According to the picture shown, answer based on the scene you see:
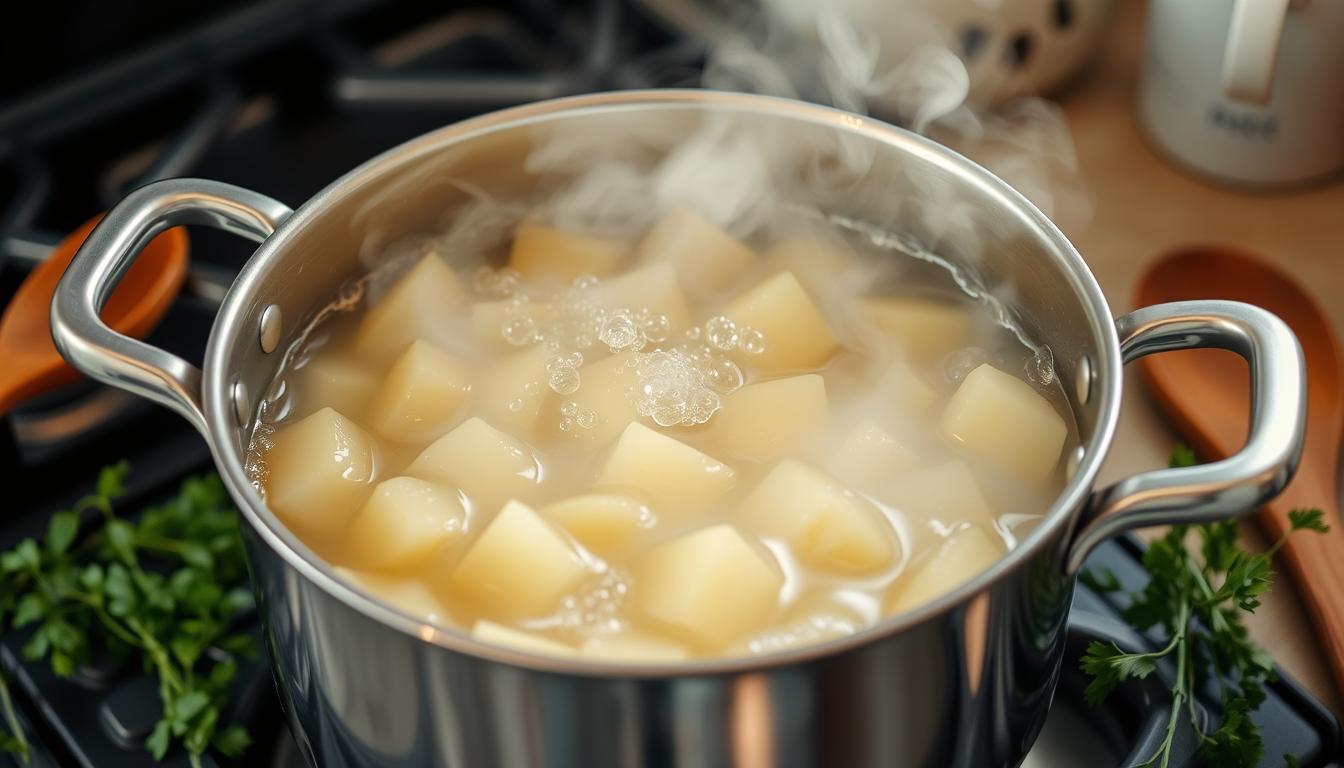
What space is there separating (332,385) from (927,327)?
0.45 meters

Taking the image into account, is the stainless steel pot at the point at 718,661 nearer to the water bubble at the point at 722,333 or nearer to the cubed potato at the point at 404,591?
the cubed potato at the point at 404,591

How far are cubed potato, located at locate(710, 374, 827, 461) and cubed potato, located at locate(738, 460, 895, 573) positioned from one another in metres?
0.05

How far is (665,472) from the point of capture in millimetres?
869

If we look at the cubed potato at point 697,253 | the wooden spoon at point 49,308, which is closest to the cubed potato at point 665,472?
the cubed potato at point 697,253

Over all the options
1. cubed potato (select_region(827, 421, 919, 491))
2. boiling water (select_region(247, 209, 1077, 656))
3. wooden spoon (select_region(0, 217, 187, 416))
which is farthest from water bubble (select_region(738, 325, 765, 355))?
wooden spoon (select_region(0, 217, 187, 416))

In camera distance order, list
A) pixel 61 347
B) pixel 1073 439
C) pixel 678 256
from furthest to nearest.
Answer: pixel 678 256 < pixel 1073 439 < pixel 61 347

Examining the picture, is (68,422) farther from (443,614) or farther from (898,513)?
(898,513)

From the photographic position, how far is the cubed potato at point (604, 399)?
3.03 feet

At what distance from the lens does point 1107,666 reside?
32.4 inches

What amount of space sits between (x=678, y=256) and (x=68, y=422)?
56 centimetres

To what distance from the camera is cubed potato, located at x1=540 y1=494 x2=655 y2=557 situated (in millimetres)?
828

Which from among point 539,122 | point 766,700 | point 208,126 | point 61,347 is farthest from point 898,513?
point 208,126

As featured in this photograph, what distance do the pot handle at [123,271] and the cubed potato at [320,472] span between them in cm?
9

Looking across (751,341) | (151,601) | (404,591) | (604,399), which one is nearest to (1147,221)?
(751,341)
